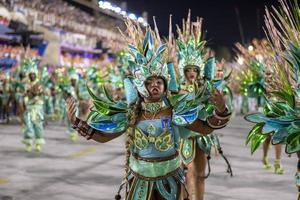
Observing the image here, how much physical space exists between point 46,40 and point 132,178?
97.9ft

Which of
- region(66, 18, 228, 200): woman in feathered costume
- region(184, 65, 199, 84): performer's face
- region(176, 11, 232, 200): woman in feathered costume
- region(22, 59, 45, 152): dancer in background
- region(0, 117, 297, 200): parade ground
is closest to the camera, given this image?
region(66, 18, 228, 200): woman in feathered costume

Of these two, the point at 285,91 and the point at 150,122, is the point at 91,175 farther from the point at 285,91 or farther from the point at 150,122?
the point at 285,91

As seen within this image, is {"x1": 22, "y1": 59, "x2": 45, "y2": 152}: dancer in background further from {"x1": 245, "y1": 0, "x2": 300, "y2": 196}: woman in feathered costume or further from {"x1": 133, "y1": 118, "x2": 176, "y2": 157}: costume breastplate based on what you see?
{"x1": 245, "y1": 0, "x2": 300, "y2": 196}: woman in feathered costume

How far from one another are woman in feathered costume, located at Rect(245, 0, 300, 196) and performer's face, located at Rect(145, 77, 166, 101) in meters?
0.79

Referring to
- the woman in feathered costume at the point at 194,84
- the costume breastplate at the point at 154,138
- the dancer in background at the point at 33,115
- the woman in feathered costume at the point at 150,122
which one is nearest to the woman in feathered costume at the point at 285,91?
the woman in feathered costume at the point at 150,122

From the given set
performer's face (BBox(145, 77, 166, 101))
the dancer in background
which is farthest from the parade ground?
performer's face (BBox(145, 77, 166, 101))

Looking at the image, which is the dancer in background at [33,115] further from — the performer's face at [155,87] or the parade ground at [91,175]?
the performer's face at [155,87]

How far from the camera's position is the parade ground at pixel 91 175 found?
306 inches

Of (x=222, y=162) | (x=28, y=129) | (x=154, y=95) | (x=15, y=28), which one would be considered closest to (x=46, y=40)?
(x=15, y=28)

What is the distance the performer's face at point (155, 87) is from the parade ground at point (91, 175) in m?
3.20

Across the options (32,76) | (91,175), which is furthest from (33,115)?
(91,175)

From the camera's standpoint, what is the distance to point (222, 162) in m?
11.3

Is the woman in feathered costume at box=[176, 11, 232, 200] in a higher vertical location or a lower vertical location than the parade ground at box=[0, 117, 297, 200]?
higher

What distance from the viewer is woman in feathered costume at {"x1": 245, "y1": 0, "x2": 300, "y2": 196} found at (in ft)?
14.0
